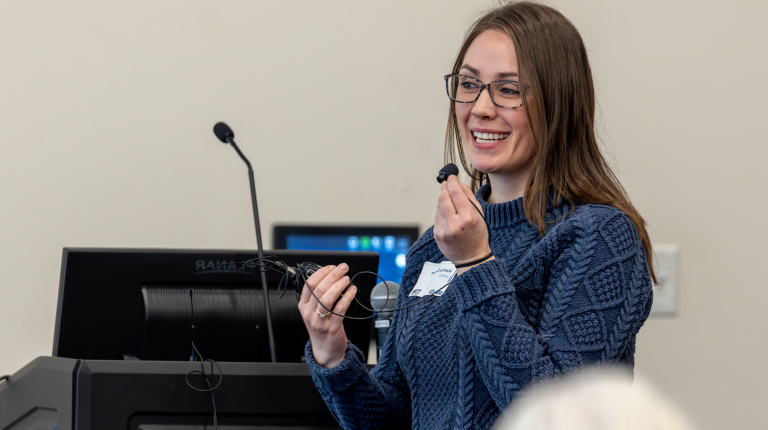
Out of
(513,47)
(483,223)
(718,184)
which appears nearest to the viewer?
(483,223)

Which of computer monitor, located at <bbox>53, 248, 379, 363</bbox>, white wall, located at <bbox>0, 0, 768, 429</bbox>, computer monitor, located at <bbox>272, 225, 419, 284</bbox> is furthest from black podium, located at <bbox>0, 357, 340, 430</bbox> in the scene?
white wall, located at <bbox>0, 0, 768, 429</bbox>

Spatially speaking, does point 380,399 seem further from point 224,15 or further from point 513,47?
point 224,15

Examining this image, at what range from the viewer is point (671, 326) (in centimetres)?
253

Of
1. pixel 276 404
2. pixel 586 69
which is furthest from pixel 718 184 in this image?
pixel 276 404

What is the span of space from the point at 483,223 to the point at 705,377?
188 cm

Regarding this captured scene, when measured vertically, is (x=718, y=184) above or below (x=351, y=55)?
below

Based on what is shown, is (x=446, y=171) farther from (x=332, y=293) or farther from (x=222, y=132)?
(x=222, y=132)

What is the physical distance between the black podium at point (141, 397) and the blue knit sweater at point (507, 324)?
0.07 metres

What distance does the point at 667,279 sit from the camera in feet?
8.15

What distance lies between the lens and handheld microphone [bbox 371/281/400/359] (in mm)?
1310

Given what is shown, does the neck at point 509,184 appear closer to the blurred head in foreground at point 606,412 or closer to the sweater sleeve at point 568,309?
the sweater sleeve at point 568,309

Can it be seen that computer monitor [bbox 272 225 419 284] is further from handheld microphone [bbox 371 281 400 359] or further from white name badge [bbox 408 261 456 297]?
white name badge [bbox 408 261 456 297]

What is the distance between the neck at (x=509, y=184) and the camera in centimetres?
120

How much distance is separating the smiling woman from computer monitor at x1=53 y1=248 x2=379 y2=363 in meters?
0.22
